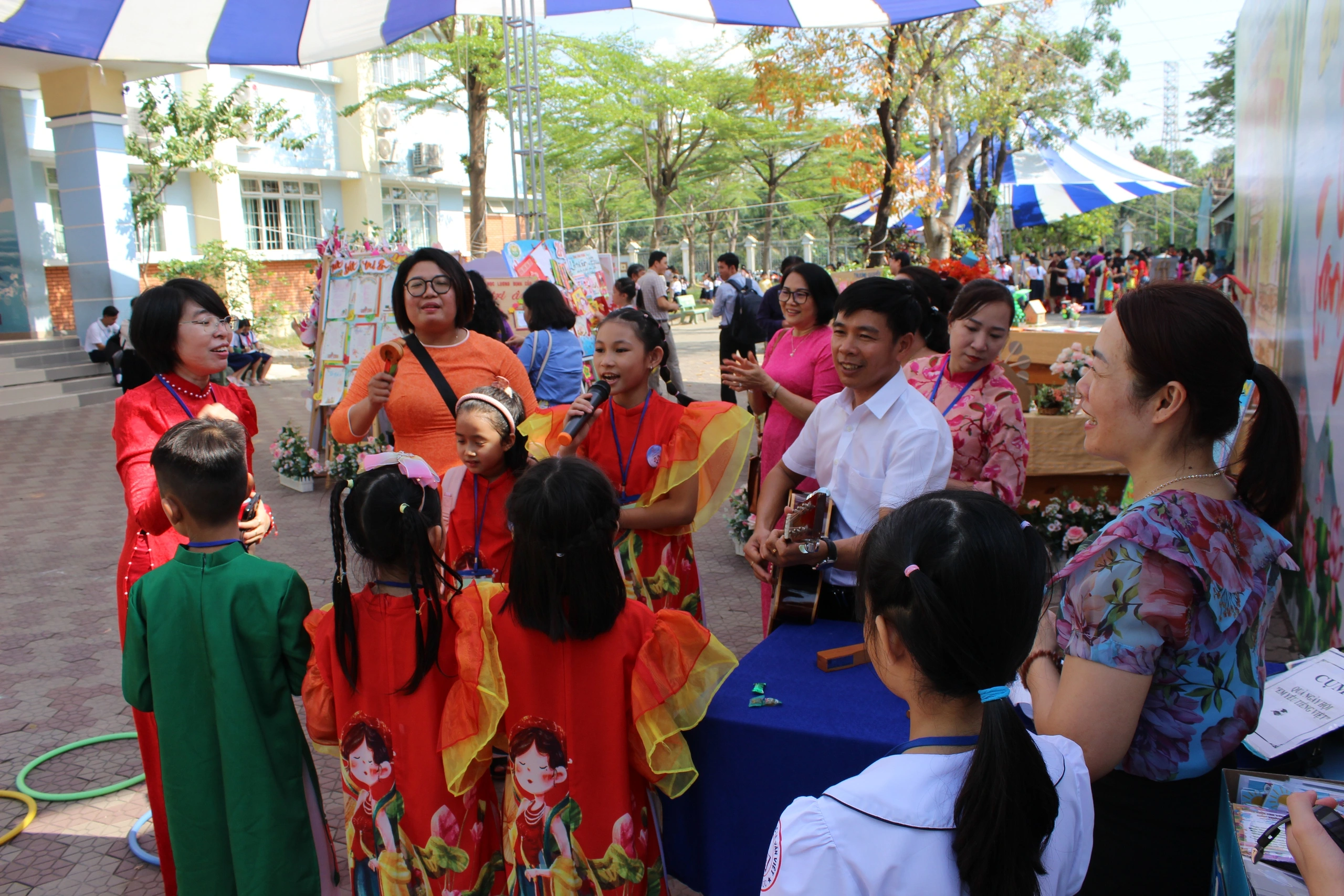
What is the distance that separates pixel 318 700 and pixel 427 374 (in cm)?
123

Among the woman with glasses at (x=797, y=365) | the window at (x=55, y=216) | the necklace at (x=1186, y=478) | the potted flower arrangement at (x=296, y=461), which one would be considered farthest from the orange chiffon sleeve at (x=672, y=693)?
the window at (x=55, y=216)

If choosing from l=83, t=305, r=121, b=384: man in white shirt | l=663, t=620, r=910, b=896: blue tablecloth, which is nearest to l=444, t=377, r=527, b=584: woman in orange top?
l=663, t=620, r=910, b=896: blue tablecloth

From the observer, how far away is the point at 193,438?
2150 millimetres

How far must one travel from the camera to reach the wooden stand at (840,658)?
2.10 meters

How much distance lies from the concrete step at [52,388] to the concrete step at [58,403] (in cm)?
7

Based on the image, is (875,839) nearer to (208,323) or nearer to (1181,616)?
(1181,616)

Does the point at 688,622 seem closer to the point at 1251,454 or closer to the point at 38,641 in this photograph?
the point at 1251,454

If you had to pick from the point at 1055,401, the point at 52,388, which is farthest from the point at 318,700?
the point at 52,388

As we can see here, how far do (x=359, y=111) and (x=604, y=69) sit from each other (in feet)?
22.1

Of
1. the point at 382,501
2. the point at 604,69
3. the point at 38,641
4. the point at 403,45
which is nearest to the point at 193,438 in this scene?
the point at 382,501

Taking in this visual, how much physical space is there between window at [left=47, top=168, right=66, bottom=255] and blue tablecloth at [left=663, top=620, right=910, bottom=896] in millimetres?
19194

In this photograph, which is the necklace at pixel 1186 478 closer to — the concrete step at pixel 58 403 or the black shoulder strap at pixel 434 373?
the black shoulder strap at pixel 434 373

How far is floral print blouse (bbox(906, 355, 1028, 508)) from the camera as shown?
2881 mm

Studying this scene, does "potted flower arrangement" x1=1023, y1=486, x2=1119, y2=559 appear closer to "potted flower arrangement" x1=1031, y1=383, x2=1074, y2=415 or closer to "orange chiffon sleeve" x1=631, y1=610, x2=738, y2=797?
"potted flower arrangement" x1=1031, y1=383, x2=1074, y2=415
